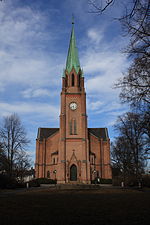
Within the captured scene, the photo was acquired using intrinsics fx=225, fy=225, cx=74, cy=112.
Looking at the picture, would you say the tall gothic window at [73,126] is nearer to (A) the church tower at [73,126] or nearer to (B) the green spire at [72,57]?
(A) the church tower at [73,126]

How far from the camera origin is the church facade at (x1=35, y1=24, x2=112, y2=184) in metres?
43.5

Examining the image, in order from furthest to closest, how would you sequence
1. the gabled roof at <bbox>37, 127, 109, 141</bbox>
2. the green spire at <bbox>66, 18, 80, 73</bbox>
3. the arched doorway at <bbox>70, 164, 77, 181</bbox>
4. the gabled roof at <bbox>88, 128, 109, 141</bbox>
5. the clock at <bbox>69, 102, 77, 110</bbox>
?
the gabled roof at <bbox>88, 128, 109, 141</bbox> → the gabled roof at <bbox>37, 127, 109, 141</bbox> → the green spire at <bbox>66, 18, 80, 73</bbox> → the clock at <bbox>69, 102, 77, 110</bbox> → the arched doorway at <bbox>70, 164, 77, 181</bbox>

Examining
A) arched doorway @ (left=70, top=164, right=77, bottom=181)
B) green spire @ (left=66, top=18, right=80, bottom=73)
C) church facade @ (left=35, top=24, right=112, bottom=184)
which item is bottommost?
arched doorway @ (left=70, top=164, right=77, bottom=181)

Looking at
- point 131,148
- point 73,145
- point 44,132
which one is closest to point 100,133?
point 73,145

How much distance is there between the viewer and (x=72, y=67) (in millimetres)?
51875

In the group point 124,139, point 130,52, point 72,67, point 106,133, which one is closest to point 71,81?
point 72,67

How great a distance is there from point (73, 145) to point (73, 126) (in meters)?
4.05

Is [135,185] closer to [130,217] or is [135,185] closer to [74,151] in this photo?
[74,151]

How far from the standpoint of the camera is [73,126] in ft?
153

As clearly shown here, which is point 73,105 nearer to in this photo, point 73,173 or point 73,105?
point 73,105

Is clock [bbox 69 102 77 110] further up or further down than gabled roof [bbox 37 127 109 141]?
further up

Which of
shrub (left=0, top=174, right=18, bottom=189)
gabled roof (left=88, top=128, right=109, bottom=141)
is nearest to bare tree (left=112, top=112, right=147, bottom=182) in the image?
shrub (left=0, top=174, right=18, bottom=189)

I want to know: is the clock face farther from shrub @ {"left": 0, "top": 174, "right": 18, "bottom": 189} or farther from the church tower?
shrub @ {"left": 0, "top": 174, "right": 18, "bottom": 189}

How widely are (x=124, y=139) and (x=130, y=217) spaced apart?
20971 mm
